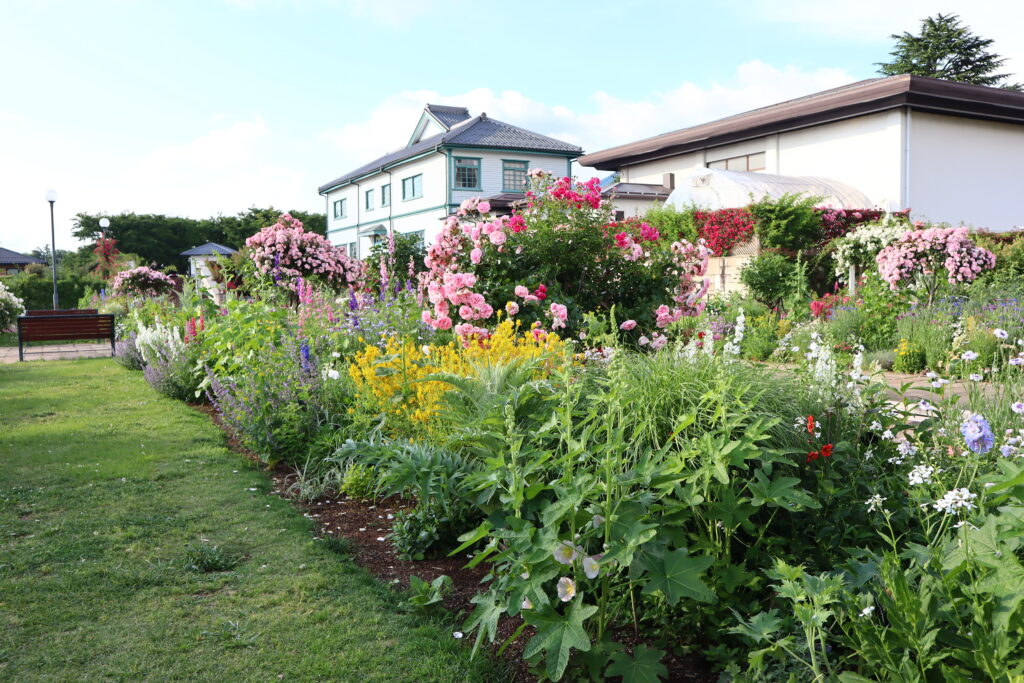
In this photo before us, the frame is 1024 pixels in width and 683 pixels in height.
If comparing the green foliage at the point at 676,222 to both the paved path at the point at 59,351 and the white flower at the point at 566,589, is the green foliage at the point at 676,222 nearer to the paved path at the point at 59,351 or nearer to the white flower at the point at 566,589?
the paved path at the point at 59,351

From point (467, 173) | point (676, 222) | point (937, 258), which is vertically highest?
point (467, 173)

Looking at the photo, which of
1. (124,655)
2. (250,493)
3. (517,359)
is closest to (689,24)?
(517,359)

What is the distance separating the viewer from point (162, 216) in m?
41.8

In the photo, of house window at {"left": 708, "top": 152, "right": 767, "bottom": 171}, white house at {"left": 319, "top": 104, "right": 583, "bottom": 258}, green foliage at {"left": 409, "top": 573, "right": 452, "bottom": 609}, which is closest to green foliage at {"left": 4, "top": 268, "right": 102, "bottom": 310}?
white house at {"left": 319, "top": 104, "right": 583, "bottom": 258}

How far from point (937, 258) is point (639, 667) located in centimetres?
1001

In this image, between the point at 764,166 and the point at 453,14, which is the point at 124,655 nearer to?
the point at 453,14

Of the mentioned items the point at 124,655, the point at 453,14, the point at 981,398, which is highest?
the point at 453,14

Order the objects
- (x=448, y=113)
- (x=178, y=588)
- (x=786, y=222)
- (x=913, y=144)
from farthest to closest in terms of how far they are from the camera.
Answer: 1. (x=448, y=113)
2. (x=913, y=144)
3. (x=786, y=222)
4. (x=178, y=588)

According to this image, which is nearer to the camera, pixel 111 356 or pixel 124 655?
pixel 124 655

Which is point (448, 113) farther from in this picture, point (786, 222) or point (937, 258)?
point (937, 258)

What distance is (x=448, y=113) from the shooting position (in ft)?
112

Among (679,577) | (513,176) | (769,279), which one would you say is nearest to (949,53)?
(513,176)

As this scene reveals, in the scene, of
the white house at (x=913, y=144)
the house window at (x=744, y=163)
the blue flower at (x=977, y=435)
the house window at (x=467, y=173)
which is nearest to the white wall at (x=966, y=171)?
the white house at (x=913, y=144)

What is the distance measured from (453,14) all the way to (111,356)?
9178mm
